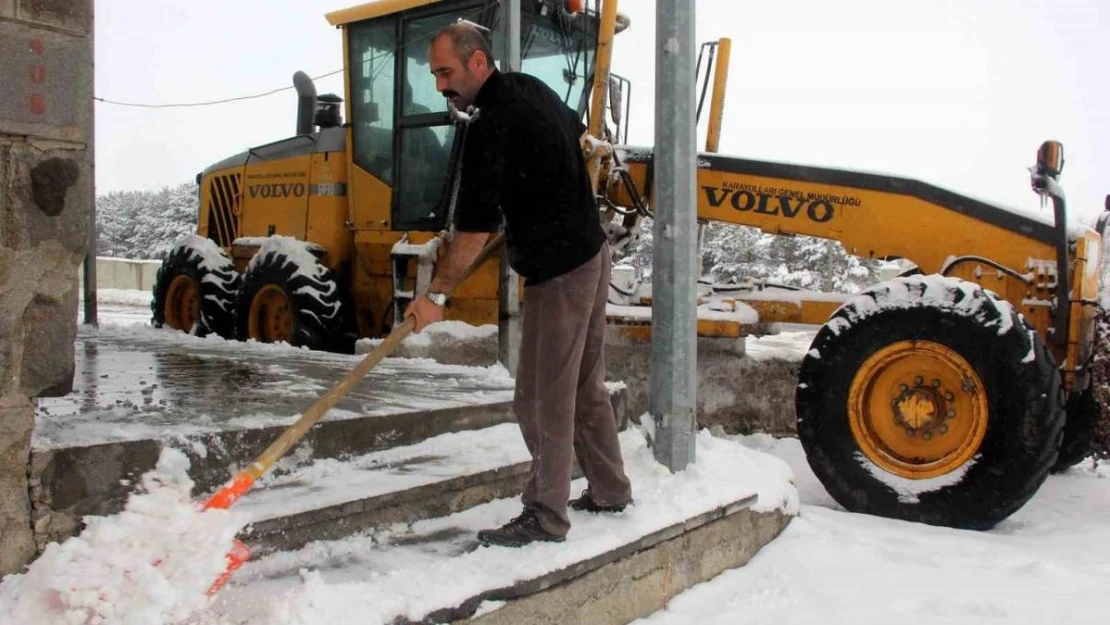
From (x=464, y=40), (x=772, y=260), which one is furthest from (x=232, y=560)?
(x=772, y=260)

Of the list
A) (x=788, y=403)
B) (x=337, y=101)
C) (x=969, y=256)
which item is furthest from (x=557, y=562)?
(x=337, y=101)

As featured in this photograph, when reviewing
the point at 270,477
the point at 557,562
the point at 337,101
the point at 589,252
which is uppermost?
the point at 337,101

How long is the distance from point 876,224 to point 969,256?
60 cm

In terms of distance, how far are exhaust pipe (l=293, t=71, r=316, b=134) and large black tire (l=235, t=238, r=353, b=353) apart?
171cm

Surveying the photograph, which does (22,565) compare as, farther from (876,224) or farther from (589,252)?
(876,224)

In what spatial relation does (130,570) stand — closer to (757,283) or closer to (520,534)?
(520,534)

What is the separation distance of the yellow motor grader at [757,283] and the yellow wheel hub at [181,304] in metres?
0.03

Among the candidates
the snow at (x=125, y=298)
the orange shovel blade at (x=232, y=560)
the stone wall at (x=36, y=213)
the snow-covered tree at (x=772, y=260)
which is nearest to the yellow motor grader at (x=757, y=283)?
the orange shovel blade at (x=232, y=560)

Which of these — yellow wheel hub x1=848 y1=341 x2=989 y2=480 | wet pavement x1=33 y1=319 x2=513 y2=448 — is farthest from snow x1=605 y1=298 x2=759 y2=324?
wet pavement x1=33 y1=319 x2=513 y2=448

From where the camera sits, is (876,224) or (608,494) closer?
(608,494)

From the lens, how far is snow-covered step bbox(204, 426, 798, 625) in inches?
95.4

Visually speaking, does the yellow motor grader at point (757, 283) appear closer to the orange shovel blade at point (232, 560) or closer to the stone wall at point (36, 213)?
the orange shovel blade at point (232, 560)

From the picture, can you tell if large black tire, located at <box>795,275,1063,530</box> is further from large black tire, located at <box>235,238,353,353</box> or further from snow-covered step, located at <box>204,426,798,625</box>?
large black tire, located at <box>235,238,353,353</box>

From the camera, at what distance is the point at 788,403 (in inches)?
274
